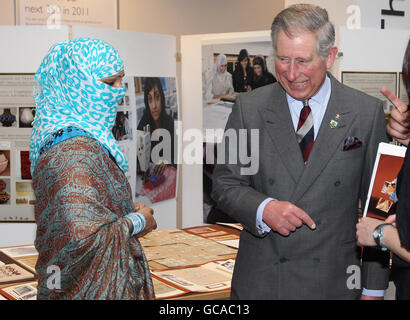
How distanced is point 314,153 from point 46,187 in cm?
89

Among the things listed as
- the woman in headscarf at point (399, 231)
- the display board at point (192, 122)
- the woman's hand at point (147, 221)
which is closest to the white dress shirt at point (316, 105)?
the woman in headscarf at point (399, 231)

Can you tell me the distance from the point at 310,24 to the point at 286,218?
66cm

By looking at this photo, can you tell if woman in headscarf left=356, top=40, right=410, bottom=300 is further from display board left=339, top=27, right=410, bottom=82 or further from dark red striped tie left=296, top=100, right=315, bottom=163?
display board left=339, top=27, right=410, bottom=82

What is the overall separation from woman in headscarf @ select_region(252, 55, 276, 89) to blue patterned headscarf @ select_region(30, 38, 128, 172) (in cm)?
171

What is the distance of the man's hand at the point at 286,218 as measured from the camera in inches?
67.1

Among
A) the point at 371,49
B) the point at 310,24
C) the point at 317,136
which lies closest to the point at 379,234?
the point at 317,136

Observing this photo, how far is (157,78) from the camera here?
351 centimetres

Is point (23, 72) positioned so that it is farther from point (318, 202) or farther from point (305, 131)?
point (318, 202)

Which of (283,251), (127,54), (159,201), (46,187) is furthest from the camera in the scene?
(159,201)

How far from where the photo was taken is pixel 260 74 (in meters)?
3.41

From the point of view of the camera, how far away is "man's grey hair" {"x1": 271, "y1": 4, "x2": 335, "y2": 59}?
1.79 m

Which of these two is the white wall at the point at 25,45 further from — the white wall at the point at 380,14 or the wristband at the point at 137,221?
the white wall at the point at 380,14
